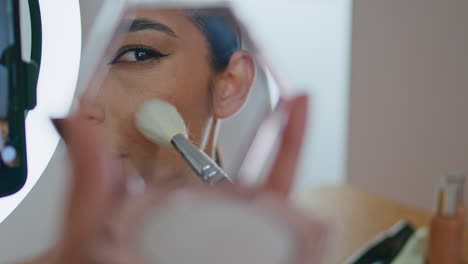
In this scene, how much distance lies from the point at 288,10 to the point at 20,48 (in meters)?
0.37

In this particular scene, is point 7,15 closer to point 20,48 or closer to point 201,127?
point 20,48

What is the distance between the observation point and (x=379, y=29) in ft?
2.92

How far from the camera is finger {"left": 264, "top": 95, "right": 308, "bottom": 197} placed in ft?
0.44

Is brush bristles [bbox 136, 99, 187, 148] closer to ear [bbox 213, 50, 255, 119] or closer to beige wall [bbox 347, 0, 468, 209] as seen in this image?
ear [bbox 213, 50, 255, 119]

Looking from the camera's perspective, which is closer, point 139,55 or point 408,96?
point 139,55

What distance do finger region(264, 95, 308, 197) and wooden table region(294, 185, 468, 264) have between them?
0.40m

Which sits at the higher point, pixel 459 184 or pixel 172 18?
pixel 172 18

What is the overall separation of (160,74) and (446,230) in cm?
39

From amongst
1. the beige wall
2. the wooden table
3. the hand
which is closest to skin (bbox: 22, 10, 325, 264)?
the hand

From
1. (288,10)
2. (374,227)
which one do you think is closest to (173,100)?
(288,10)

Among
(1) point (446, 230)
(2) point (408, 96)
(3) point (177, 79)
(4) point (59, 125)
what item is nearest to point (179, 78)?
(3) point (177, 79)

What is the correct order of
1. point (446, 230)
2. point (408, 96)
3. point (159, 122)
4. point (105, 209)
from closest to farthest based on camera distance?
point (105, 209), point (159, 122), point (446, 230), point (408, 96)

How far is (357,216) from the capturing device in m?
0.64

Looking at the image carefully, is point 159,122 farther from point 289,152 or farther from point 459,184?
point 459,184
